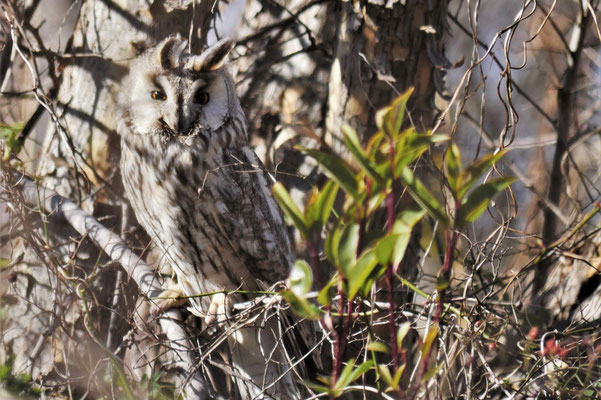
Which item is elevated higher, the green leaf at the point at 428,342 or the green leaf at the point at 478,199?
the green leaf at the point at 478,199

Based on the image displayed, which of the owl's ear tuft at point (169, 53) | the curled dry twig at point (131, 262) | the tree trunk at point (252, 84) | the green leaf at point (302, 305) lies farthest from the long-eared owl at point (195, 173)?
the green leaf at point (302, 305)

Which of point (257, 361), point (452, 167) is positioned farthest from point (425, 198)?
point (257, 361)

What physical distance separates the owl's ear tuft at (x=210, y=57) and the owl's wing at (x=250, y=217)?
0.99 feet

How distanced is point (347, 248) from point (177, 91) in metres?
1.36

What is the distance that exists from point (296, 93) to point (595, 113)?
5.30 feet

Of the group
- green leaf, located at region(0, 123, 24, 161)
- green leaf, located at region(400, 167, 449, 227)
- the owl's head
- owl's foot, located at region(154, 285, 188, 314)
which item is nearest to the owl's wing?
the owl's head

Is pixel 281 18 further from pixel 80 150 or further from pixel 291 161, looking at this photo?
pixel 80 150

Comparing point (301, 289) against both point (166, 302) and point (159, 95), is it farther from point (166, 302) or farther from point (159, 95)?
point (159, 95)

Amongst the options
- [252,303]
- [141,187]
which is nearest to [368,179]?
[252,303]

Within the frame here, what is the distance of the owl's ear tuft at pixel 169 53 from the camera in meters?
1.99

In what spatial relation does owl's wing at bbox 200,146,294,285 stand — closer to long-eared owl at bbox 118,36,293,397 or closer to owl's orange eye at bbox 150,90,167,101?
long-eared owl at bbox 118,36,293,397

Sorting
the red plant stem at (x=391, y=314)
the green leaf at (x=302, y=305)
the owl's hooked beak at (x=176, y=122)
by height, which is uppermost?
the owl's hooked beak at (x=176, y=122)

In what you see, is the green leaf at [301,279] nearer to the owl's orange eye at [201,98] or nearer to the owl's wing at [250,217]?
the owl's wing at [250,217]

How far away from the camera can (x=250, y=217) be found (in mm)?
2148
